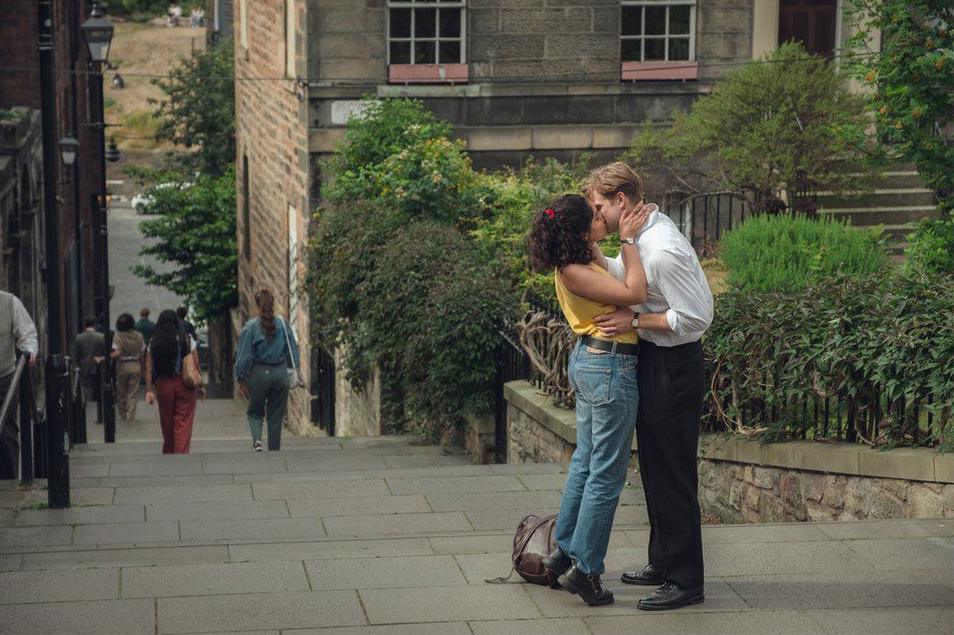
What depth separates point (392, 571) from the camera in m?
6.52

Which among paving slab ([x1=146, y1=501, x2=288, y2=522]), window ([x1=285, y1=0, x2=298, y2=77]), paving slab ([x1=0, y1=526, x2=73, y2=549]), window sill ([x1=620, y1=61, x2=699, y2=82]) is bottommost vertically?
paving slab ([x1=146, y1=501, x2=288, y2=522])

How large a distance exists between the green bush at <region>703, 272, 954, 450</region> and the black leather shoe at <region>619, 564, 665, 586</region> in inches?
82.1

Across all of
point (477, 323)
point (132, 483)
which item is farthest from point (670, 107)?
point (132, 483)

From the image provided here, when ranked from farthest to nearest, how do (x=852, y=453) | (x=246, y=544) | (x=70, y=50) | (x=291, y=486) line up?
(x=70, y=50)
(x=291, y=486)
(x=852, y=453)
(x=246, y=544)

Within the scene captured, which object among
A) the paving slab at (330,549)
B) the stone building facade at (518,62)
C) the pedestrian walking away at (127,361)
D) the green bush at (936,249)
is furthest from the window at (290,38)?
the paving slab at (330,549)

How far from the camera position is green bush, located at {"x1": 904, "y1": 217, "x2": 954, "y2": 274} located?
11.0 m

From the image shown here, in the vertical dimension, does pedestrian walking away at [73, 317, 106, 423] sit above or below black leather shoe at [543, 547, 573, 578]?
below

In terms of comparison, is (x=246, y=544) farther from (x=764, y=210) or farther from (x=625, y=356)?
(x=764, y=210)

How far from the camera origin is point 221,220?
1310 inches

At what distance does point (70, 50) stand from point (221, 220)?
6.40 meters

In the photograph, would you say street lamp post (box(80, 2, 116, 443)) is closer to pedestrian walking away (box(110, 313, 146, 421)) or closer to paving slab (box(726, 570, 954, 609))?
pedestrian walking away (box(110, 313, 146, 421))

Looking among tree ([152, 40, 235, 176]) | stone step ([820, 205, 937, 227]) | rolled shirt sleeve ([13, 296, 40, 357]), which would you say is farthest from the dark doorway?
tree ([152, 40, 235, 176])

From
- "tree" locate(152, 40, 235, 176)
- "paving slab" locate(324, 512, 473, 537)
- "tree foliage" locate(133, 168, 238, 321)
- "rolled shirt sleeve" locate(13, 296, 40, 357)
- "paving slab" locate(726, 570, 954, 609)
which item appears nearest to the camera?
"paving slab" locate(726, 570, 954, 609)

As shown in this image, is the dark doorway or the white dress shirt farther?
the dark doorway
